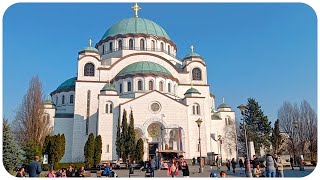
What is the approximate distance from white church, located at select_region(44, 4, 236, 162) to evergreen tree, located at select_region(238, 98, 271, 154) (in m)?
3.48

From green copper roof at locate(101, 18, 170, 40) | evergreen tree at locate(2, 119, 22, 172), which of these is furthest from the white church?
evergreen tree at locate(2, 119, 22, 172)

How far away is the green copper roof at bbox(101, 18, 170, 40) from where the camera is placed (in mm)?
44125

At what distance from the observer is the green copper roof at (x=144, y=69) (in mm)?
37406

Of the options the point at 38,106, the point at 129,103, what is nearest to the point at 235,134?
the point at 129,103

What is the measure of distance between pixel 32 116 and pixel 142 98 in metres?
11.7

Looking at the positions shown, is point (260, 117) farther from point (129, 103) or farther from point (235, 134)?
point (129, 103)

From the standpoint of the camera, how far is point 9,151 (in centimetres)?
1600

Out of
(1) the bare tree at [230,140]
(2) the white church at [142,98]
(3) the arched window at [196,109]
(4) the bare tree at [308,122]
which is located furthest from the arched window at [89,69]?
(4) the bare tree at [308,122]

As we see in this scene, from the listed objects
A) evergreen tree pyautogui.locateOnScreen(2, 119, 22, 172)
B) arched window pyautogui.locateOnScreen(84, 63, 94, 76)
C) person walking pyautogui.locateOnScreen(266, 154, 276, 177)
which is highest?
arched window pyautogui.locateOnScreen(84, 63, 94, 76)

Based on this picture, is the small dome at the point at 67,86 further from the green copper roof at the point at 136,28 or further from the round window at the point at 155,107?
the round window at the point at 155,107

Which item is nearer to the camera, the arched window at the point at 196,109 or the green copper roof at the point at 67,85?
the arched window at the point at 196,109

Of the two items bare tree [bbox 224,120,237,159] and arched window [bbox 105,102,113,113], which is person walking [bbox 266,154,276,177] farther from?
bare tree [bbox 224,120,237,159]

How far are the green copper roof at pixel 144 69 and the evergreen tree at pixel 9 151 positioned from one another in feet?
71.1

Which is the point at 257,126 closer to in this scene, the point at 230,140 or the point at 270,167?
the point at 230,140
